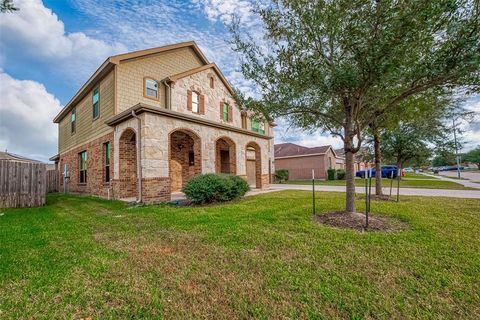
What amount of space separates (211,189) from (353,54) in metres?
6.01

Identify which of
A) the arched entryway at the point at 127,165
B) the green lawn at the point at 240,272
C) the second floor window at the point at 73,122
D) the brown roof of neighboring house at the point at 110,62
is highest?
the brown roof of neighboring house at the point at 110,62

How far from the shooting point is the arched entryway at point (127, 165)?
32.3 ft

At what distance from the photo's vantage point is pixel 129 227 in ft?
17.0

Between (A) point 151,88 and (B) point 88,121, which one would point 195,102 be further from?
(B) point 88,121

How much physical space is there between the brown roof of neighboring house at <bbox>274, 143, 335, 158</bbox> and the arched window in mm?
20749

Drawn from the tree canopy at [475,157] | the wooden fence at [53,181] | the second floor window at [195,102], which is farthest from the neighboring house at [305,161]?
the tree canopy at [475,157]

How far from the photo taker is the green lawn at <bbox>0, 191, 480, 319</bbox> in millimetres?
2111

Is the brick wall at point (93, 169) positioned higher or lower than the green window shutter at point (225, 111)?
lower

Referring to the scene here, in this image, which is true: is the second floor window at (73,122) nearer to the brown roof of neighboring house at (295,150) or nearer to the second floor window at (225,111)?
the second floor window at (225,111)

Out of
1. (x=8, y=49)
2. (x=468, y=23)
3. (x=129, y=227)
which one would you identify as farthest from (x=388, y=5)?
(x=8, y=49)

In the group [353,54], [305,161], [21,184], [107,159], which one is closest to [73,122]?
[107,159]

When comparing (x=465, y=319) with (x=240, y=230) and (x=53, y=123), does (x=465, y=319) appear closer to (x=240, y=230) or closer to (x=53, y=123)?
(x=240, y=230)

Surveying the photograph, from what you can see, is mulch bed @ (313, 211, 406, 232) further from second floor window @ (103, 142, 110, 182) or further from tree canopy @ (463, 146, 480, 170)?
tree canopy @ (463, 146, 480, 170)

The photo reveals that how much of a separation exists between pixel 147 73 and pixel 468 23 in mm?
12210
